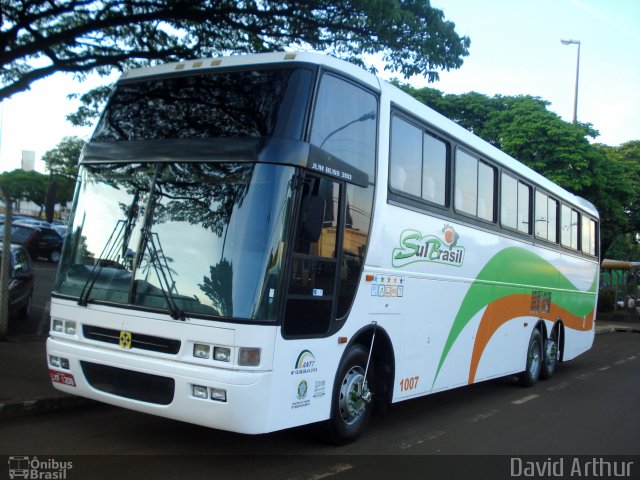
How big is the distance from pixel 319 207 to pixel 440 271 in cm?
289

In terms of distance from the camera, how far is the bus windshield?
5.04 meters

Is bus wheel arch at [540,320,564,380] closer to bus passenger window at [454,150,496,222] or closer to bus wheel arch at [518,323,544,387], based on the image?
bus wheel arch at [518,323,544,387]

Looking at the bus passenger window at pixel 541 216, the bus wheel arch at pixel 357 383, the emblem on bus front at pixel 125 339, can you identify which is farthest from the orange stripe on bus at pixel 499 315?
the emblem on bus front at pixel 125 339

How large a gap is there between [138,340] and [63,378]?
1.05 meters

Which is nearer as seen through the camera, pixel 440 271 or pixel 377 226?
pixel 377 226

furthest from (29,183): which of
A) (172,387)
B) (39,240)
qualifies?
(172,387)

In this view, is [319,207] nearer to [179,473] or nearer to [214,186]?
[214,186]

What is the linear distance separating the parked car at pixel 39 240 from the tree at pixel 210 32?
15105mm

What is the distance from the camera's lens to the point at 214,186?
5281mm

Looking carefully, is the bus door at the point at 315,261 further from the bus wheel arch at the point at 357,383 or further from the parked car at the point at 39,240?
the parked car at the point at 39,240

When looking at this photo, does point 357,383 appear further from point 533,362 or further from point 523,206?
point 533,362

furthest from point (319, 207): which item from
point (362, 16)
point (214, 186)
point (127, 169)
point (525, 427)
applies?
point (362, 16)

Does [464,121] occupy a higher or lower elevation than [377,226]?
higher

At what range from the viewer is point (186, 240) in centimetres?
526
